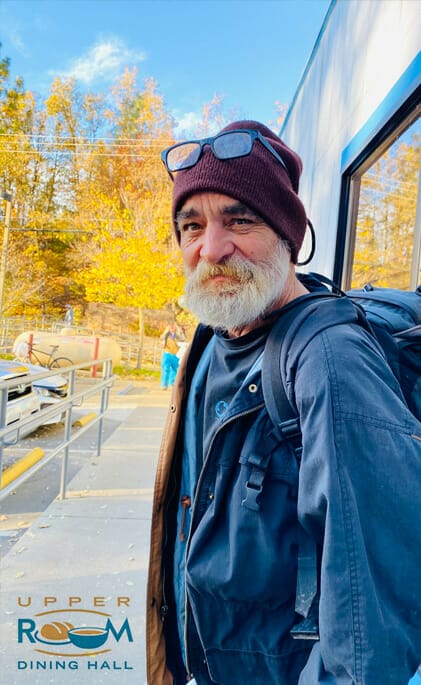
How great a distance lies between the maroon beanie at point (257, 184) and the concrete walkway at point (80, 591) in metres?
2.25

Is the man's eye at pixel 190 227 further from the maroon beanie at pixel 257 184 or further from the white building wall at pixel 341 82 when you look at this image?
the white building wall at pixel 341 82

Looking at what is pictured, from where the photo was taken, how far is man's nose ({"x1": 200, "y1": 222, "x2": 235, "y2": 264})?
1302 millimetres

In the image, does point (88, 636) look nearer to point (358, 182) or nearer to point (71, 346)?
point (358, 182)

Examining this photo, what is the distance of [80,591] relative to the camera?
2.68 metres

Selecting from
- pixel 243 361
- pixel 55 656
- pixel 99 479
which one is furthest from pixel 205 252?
Answer: pixel 99 479

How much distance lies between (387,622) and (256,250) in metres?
0.96

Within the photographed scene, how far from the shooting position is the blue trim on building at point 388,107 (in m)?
2.13

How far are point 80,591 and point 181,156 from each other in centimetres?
257

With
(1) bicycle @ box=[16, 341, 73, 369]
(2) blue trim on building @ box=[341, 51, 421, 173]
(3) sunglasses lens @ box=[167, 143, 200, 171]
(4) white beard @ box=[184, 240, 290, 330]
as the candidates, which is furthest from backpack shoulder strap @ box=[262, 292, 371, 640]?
(1) bicycle @ box=[16, 341, 73, 369]

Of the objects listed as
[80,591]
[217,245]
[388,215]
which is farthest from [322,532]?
[388,215]

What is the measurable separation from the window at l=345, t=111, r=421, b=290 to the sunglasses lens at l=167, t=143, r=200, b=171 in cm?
131

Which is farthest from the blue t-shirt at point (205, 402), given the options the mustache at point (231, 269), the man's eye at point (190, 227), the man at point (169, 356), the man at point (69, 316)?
the man at point (69, 316)

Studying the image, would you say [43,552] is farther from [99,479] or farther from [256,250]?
[256,250]

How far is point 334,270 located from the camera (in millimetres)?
3557
